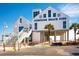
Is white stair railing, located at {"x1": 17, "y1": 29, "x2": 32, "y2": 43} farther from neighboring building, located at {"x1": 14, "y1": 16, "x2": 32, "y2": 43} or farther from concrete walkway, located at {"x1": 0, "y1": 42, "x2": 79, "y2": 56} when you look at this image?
concrete walkway, located at {"x1": 0, "y1": 42, "x2": 79, "y2": 56}

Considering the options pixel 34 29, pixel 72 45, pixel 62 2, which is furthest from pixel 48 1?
pixel 72 45

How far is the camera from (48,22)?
4.88 m

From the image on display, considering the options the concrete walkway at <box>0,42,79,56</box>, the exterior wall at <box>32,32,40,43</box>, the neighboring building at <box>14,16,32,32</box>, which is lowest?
the concrete walkway at <box>0,42,79,56</box>

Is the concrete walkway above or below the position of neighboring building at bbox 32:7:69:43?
below

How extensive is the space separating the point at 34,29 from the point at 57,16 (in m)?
0.45

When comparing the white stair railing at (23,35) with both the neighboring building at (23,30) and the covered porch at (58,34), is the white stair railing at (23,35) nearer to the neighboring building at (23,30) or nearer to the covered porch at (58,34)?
the neighboring building at (23,30)

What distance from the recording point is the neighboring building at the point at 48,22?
484 cm

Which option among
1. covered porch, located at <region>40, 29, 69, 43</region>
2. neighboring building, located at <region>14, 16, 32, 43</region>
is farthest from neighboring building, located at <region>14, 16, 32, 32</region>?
covered porch, located at <region>40, 29, 69, 43</region>

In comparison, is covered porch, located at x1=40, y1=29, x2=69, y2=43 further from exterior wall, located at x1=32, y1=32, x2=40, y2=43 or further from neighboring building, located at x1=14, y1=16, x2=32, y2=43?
neighboring building, located at x1=14, y1=16, x2=32, y2=43

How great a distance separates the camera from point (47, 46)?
4898 millimetres

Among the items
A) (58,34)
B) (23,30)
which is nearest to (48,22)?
(58,34)

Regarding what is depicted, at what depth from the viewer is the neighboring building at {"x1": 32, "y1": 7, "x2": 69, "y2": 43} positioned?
4.84 m

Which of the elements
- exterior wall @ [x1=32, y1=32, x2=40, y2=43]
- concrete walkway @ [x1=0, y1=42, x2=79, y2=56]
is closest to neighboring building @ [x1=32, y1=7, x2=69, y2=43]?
exterior wall @ [x1=32, y1=32, x2=40, y2=43]

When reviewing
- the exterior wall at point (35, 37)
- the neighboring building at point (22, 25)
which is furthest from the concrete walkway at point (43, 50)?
the neighboring building at point (22, 25)
